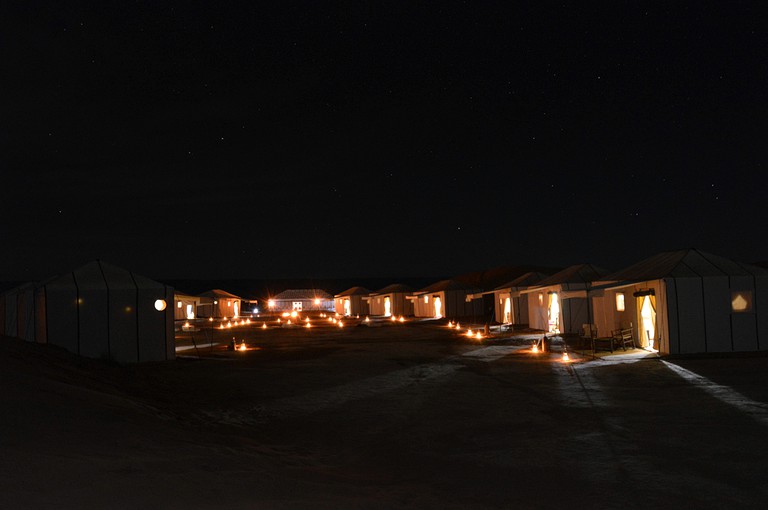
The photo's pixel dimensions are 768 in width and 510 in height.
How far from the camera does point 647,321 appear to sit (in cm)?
2173

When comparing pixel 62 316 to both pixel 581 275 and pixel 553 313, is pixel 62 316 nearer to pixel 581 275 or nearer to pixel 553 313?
pixel 581 275

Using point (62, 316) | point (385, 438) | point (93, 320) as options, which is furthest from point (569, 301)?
point (385, 438)

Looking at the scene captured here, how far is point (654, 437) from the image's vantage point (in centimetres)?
919

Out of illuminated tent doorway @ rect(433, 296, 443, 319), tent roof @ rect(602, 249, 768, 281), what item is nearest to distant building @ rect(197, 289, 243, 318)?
illuminated tent doorway @ rect(433, 296, 443, 319)

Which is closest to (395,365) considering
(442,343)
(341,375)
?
(341,375)

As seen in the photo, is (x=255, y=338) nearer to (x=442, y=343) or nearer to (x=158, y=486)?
(x=442, y=343)

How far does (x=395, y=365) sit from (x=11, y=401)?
510 inches

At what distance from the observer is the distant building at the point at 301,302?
310 feet

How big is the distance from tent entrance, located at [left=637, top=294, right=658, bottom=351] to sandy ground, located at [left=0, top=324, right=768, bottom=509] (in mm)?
3837

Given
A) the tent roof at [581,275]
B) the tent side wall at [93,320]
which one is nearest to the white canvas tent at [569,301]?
the tent roof at [581,275]

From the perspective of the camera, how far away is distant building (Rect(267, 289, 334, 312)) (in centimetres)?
9444

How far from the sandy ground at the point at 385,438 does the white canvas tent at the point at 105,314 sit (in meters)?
4.06

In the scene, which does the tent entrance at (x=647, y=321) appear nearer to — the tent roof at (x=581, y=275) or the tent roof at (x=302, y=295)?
the tent roof at (x=581, y=275)

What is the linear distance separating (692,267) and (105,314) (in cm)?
1898
